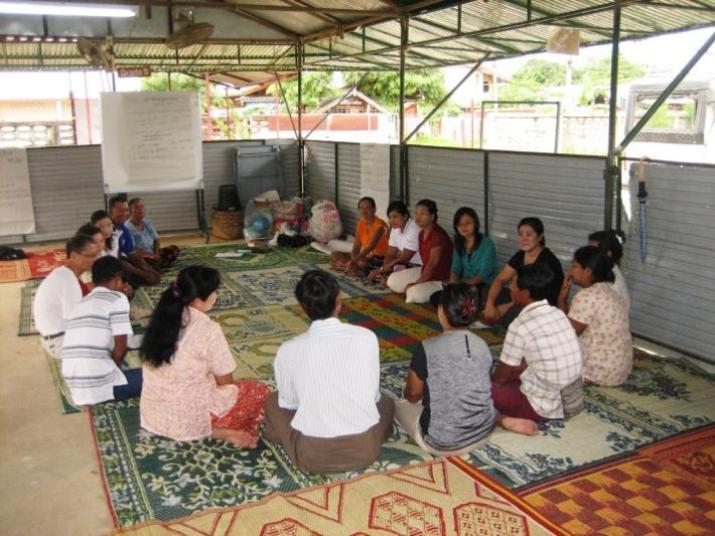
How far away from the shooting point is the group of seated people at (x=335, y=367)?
305cm

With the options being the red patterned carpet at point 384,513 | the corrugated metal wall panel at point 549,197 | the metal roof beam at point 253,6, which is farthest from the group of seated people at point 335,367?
the metal roof beam at point 253,6

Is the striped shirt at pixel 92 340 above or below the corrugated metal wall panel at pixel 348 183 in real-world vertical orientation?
below

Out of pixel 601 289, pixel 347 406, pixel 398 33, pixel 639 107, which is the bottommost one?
pixel 347 406

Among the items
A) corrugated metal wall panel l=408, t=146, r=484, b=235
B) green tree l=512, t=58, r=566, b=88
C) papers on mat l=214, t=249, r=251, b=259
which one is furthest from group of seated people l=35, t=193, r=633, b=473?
green tree l=512, t=58, r=566, b=88

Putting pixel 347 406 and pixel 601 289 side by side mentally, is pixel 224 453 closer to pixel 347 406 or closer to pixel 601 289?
pixel 347 406

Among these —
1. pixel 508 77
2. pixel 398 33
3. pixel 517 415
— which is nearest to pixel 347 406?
pixel 517 415

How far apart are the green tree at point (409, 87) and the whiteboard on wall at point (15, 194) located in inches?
499

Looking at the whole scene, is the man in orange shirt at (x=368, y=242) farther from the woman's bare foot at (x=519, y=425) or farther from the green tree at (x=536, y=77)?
the green tree at (x=536, y=77)

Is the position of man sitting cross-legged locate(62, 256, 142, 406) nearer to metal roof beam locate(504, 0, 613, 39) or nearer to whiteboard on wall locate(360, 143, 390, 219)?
metal roof beam locate(504, 0, 613, 39)

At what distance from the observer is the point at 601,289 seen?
4008 millimetres

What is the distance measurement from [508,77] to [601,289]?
80.1 ft

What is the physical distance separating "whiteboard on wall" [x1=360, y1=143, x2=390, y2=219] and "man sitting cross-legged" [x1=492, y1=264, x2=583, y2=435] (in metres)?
4.58

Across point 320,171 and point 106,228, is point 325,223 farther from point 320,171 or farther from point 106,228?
point 106,228

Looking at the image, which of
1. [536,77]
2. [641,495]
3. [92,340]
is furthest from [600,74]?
[92,340]
